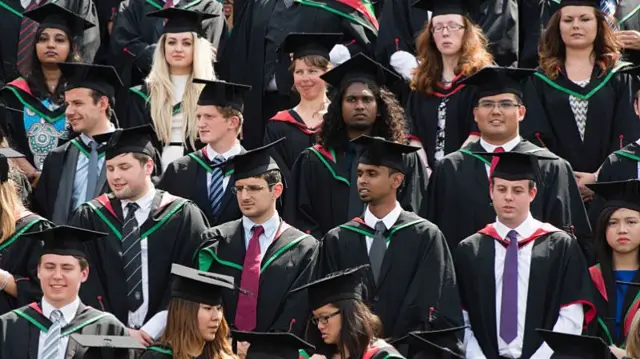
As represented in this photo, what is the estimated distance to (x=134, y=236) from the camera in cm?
1015

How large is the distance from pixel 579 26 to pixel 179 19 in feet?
9.42

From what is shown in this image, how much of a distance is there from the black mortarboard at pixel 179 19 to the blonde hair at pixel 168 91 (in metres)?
0.08

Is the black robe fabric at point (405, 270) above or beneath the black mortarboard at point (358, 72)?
beneath

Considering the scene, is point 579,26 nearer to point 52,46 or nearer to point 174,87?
point 174,87

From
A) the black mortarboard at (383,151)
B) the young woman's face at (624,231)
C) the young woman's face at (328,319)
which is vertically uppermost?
the black mortarboard at (383,151)

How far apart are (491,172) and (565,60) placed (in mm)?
1487

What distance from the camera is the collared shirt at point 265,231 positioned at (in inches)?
393

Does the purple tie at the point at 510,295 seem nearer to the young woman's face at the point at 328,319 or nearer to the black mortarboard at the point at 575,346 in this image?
the black mortarboard at the point at 575,346

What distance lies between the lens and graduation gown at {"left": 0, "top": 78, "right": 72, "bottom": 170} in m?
11.9

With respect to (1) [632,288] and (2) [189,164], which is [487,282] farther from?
(2) [189,164]

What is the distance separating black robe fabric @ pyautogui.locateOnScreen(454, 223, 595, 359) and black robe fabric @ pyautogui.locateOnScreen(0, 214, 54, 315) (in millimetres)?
2547

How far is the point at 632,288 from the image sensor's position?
965 cm

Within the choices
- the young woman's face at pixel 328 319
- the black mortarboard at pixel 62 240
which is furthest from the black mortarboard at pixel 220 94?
the young woman's face at pixel 328 319

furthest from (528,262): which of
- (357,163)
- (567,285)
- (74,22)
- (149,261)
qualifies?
(74,22)
